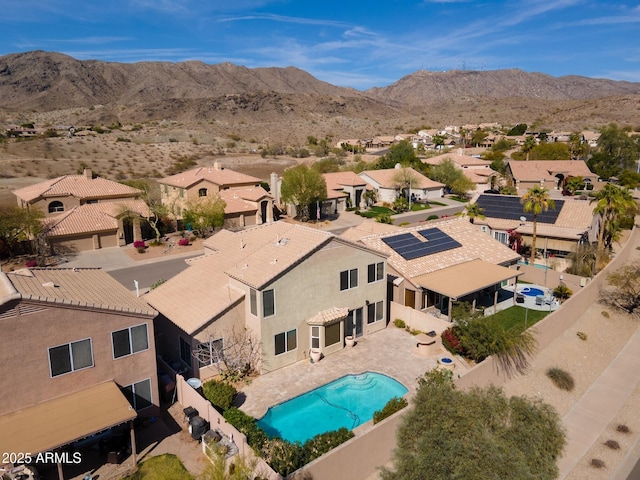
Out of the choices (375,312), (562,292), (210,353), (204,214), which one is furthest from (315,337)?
(204,214)

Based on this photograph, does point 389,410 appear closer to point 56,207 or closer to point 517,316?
point 517,316

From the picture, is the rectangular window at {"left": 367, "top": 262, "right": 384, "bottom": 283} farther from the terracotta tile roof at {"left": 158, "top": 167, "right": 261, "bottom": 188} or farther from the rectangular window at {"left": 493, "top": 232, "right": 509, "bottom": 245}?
the terracotta tile roof at {"left": 158, "top": 167, "right": 261, "bottom": 188}

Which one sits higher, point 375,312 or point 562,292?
point 375,312

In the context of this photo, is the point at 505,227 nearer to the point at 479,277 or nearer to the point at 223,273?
the point at 479,277

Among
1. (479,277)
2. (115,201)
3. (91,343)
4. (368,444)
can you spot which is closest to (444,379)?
(368,444)

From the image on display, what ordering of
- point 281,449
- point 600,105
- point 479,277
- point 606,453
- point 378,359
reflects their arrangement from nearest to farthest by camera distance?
1. point 281,449
2. point 606,453
3. point 378,359
4. point 479,277
5. point 600,105

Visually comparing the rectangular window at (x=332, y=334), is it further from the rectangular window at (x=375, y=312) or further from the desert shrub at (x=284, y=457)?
the desert shrub at (x=284, y=457)

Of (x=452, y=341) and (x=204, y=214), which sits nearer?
(x=452, y=341)
